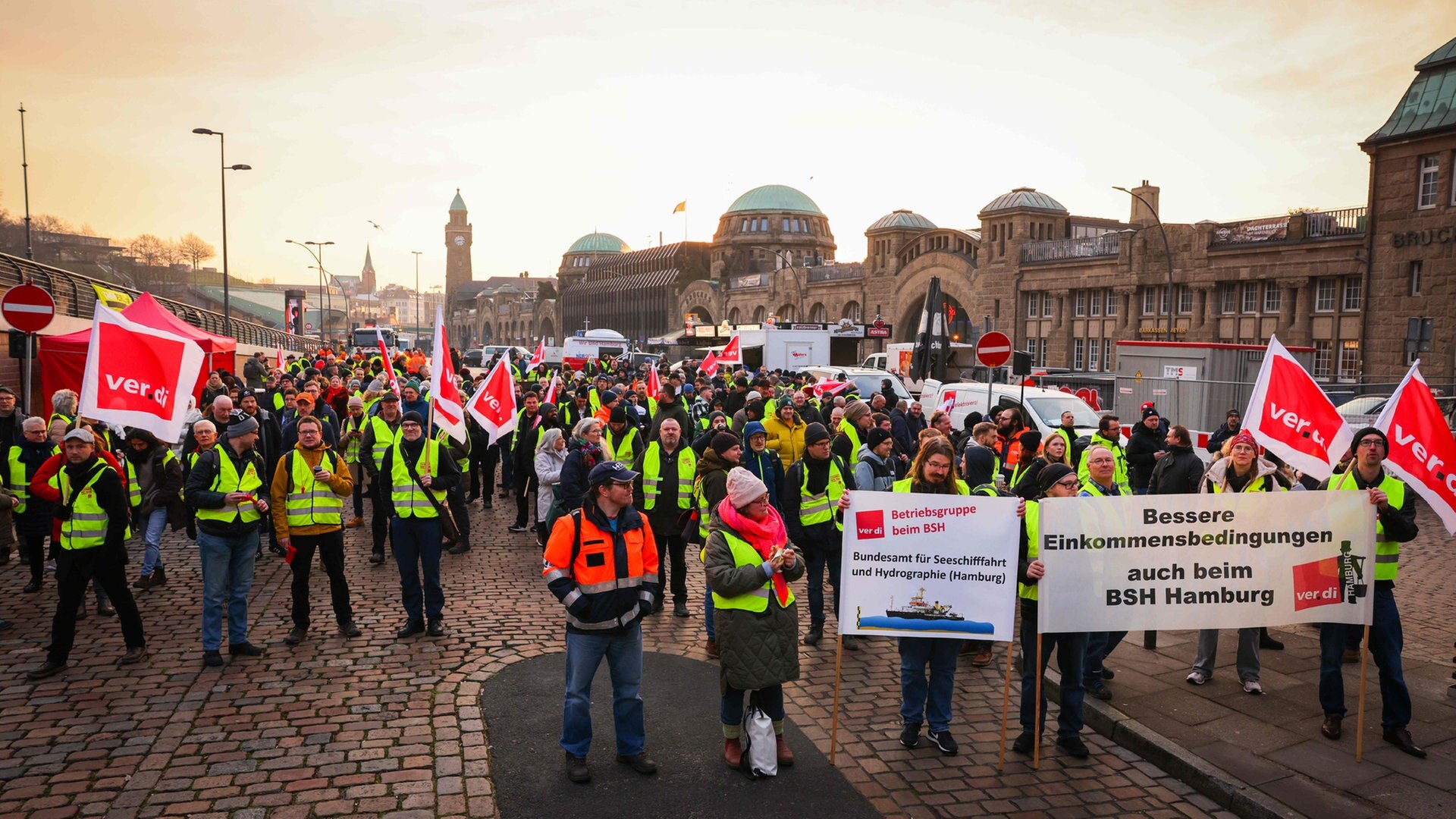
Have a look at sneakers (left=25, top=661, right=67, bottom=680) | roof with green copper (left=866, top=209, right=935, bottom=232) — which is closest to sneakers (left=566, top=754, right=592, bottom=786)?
sneakers (left=25, top=661, right=67, bottom=680)

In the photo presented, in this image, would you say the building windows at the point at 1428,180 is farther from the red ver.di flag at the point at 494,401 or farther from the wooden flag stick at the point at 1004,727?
the wooden flag stick at the point at 1004,727

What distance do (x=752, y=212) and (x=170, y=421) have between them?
94815mm

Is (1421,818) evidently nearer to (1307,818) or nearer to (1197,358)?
(1307,818)

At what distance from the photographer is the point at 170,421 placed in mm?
7605

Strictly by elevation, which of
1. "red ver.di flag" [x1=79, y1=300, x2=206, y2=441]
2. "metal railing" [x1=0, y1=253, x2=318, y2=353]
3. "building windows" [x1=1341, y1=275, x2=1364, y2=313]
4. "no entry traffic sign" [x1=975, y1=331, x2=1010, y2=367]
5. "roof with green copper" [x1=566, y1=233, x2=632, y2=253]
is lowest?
"red ver.di flag" [x1=79, y1=300, x2=206, y2=441]

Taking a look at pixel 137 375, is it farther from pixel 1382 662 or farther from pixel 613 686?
pixel 1382 662

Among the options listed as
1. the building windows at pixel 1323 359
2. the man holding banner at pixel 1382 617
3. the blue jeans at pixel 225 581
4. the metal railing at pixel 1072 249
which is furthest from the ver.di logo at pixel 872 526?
the metal railing at pixel 1072 249

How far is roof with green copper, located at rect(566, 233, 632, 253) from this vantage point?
13950cm

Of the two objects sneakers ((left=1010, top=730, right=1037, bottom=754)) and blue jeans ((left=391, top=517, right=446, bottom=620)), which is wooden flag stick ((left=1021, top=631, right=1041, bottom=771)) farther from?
blue jeans ((left=391, top=517, right=446, bottom=620))

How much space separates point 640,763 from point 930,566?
2.01m

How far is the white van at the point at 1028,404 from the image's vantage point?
17344 mm

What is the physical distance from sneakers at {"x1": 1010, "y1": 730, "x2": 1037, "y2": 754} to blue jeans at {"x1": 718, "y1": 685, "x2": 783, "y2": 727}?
1508 mm

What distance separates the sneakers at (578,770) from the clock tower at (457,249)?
185662 mm

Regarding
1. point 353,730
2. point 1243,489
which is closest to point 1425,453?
point 1243,489
